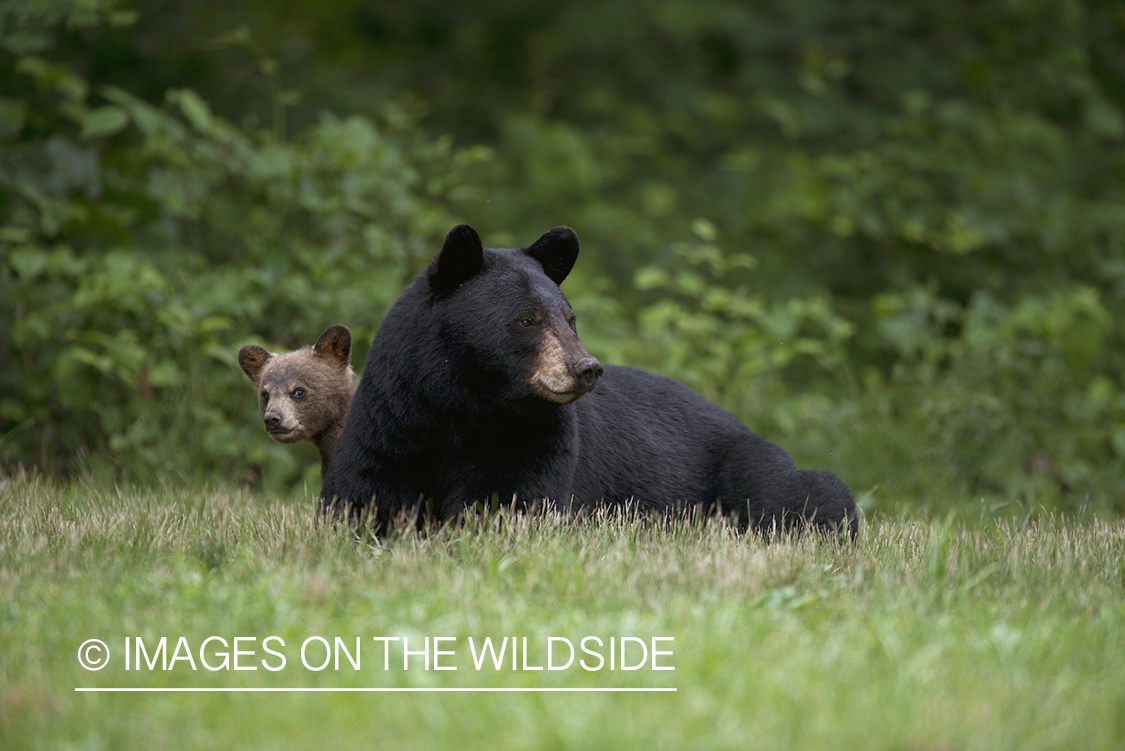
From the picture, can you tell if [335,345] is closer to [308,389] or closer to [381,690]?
[308,389]

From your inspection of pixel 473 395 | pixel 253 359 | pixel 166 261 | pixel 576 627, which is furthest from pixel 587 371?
pixel 166 261

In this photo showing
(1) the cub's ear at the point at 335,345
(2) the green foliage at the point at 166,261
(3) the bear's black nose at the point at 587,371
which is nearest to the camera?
(3) the bear's black nose at the point at 587,371

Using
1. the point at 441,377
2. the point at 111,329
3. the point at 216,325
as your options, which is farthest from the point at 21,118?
the point at 441,377

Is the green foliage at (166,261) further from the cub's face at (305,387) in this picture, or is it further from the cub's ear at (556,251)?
the cub's ear at (556,251)

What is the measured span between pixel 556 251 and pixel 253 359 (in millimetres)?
1669

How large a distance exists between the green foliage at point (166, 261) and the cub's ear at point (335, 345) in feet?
4.44

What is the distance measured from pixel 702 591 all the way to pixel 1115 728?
1.18 metres

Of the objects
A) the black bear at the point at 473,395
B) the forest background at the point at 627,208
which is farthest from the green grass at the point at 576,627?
the forest background at the point at 627,208

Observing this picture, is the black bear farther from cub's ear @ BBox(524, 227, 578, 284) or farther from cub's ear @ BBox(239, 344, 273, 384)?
cub's ear @ BBox(239, 344, 273, 384)

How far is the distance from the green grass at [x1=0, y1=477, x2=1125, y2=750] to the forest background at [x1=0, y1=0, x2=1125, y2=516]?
2465mm

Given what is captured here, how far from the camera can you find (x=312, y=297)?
6.89 meters

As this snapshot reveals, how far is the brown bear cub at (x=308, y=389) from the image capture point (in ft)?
15.2

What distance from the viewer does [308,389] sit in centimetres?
473

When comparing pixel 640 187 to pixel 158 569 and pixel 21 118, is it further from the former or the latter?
pixel 158 569
